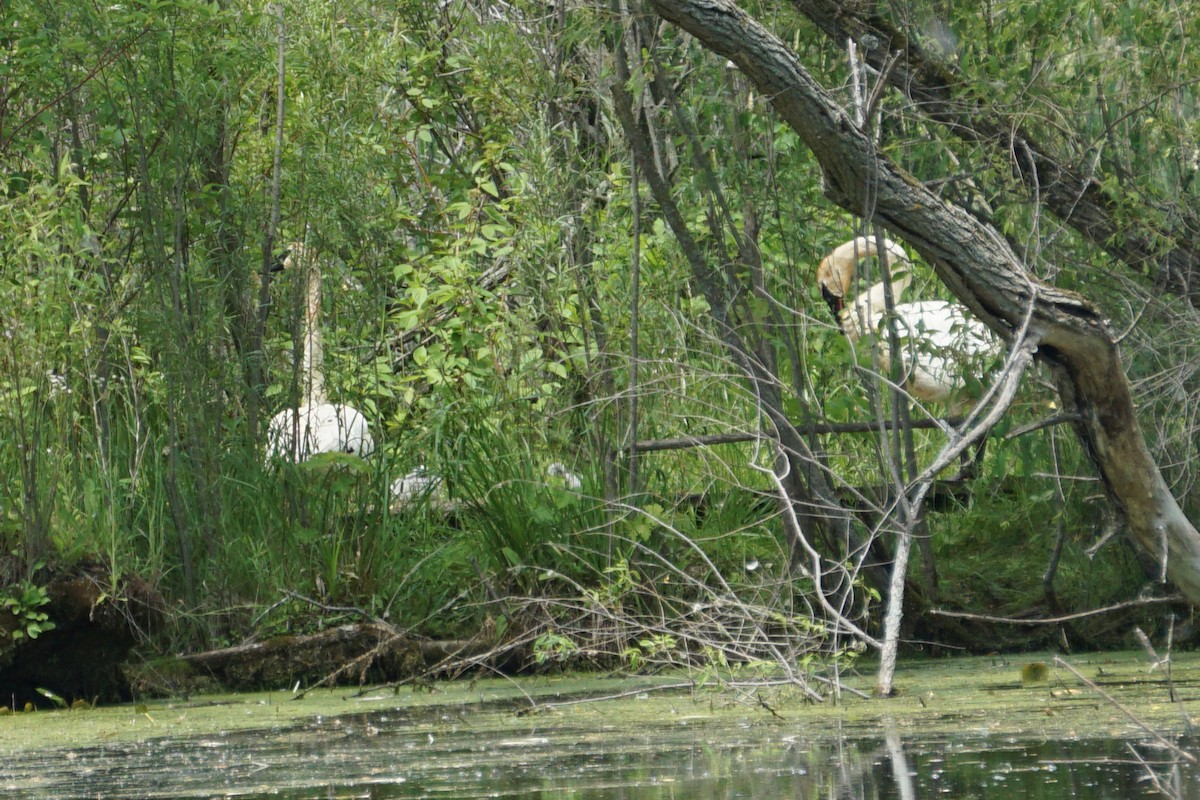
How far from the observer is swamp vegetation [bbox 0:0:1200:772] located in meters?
5.35

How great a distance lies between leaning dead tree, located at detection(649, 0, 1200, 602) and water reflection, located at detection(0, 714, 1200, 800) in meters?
A: 1.32

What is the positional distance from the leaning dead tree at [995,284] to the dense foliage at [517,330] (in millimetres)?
483

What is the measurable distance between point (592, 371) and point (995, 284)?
2014 millimetres

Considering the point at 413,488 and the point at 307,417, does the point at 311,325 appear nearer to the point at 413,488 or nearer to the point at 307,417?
the point at 307,417

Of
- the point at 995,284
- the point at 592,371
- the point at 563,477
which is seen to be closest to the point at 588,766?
the point at 995,284

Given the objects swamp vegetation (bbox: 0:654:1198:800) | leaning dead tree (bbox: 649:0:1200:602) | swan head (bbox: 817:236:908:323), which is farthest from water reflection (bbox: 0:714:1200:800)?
swan head (bbox: 817:236:908:323)

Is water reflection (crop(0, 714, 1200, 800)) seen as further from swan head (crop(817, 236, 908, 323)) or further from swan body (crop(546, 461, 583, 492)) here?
swan head (crop(817, 236, 908, 323))

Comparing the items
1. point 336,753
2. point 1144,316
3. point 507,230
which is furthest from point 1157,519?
point 507,230

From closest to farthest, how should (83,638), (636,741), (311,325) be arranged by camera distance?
(636,741)
(83,638)
(311,325)

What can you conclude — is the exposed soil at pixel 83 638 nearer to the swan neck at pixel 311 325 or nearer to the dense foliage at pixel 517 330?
the dense foliage at pixel 517 330

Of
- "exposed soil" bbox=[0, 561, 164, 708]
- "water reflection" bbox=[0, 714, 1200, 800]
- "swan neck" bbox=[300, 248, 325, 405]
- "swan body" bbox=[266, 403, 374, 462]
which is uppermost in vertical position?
"swan neck" bbox=[300, 248, 325, 405]

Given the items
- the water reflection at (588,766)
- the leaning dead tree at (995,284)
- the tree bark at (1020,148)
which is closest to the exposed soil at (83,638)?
the water reflection at (588,766)

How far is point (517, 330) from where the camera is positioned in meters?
6.91

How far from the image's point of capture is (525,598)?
5.40 meters
